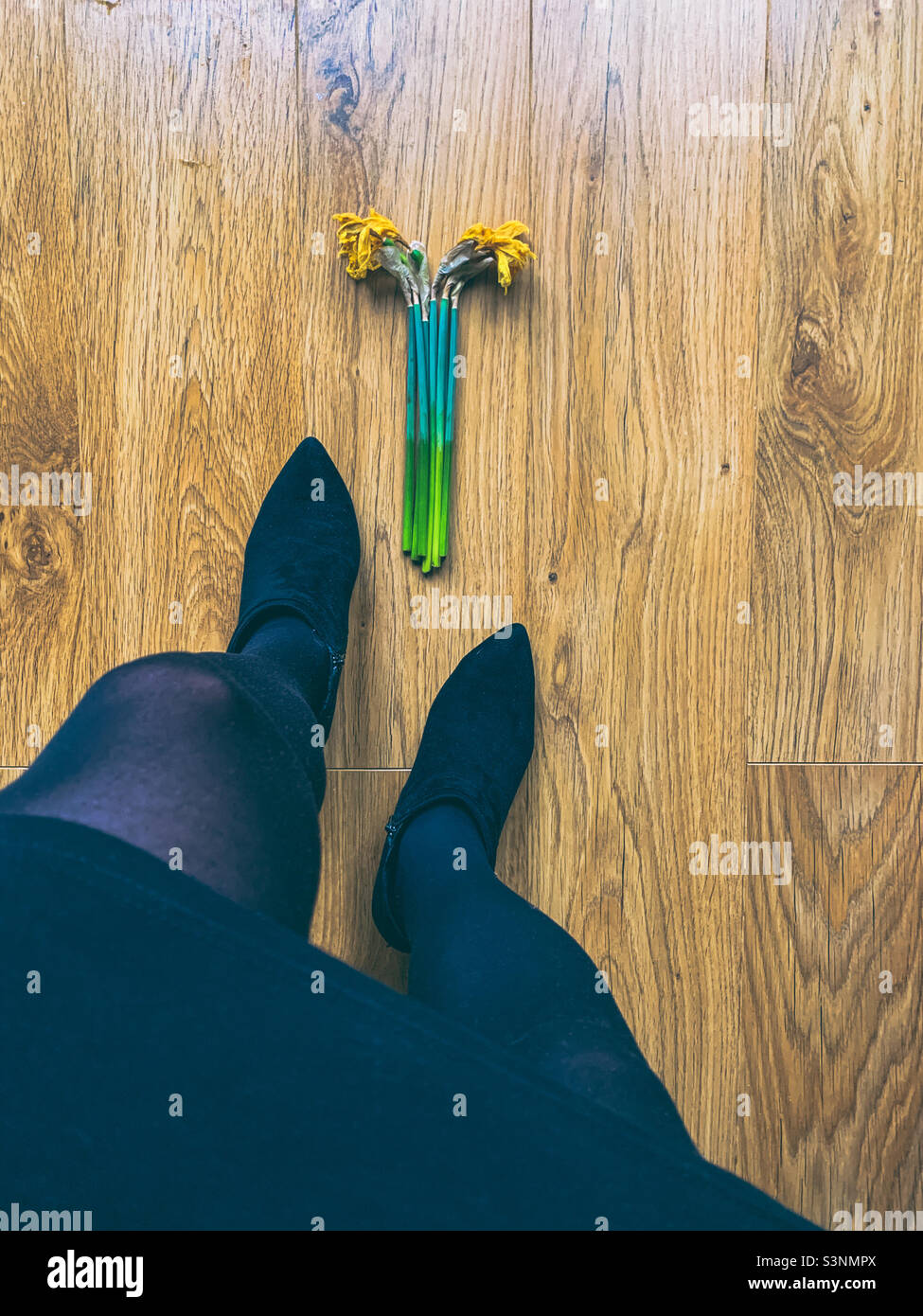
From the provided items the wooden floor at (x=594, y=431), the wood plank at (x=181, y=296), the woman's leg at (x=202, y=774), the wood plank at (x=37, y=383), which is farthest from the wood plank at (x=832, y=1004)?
the wood plank at (x=37, y=383)

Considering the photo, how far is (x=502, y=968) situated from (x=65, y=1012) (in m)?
0.29

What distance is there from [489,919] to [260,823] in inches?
8.9

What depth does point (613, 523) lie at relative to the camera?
33.9 inches

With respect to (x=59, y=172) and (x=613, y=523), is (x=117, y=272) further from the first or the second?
(x=613, y=523)

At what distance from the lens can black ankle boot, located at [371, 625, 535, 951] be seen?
0.80m

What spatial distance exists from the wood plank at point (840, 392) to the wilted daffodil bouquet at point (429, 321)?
11.3 inches

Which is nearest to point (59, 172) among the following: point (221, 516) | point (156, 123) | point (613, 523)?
point (156, 123)

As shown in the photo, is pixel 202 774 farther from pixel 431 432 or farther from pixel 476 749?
pixel 431 432

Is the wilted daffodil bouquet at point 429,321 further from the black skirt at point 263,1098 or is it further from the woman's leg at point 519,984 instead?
the black skirt at point 263,1098

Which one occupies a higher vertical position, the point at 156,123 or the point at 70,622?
the point at 156,123

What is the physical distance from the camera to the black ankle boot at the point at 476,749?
0.80 metres
